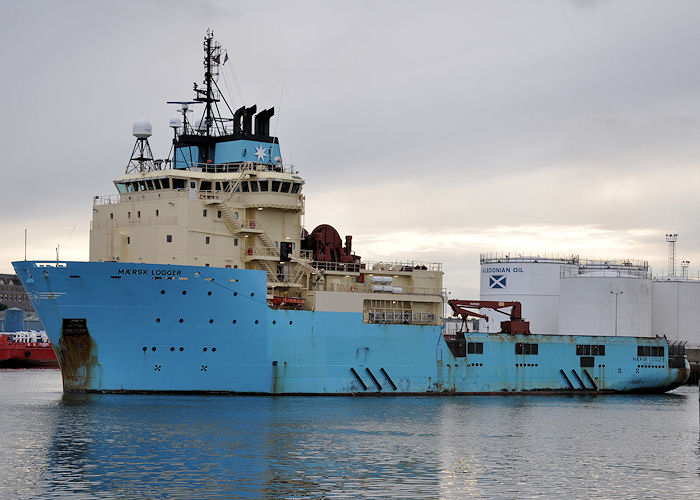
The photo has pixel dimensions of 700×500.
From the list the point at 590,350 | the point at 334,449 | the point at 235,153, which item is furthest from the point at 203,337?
the point at 590,350

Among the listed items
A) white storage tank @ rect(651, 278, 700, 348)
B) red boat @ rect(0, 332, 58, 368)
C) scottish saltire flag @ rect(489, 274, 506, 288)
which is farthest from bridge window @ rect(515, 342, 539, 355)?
red boat @ rect(0, 332, 58, 368)

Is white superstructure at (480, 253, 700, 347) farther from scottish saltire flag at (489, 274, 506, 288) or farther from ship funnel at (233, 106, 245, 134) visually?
ship funnel at (233, 106, 245, 134)

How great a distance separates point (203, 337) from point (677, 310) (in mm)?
41543

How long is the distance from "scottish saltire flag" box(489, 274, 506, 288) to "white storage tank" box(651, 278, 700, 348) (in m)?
9.93

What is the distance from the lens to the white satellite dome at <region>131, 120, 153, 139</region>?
43875mm

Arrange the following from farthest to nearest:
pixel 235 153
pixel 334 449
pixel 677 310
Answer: pixel 677 310, pixel 235 153, pixel 334 449

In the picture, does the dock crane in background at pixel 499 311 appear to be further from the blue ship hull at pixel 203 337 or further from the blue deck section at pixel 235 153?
the blue deck section at pixel 235 153

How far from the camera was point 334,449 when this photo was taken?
94.1 feet

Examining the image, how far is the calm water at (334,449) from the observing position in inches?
934

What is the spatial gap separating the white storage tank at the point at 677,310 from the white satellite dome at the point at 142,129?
39538mm

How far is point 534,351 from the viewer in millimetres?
47750

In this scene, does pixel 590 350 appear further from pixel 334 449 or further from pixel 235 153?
pixel 334 449

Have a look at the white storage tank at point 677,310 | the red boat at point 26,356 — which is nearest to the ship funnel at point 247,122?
the white storage tank at point 677,310

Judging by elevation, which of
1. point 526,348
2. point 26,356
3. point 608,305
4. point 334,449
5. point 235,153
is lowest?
point 334,449
